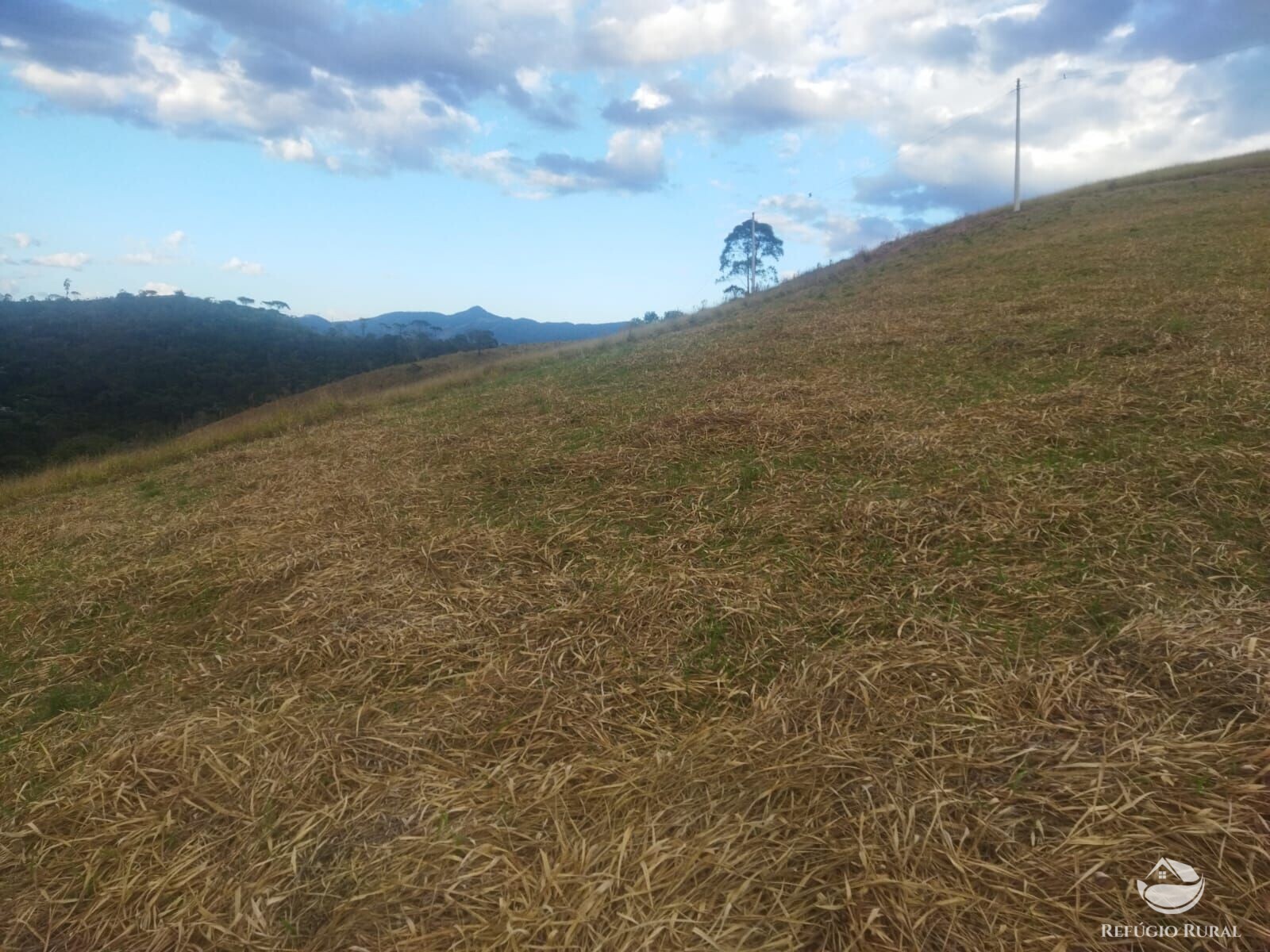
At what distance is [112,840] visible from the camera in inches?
102

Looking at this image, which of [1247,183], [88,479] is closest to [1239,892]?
[88,479]

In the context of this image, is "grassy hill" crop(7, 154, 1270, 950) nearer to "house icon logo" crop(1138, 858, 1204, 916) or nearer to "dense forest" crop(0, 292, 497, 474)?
"house icon logo" crop(1138, 858, 1204, 916)

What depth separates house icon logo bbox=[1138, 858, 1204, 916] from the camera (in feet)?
6.41

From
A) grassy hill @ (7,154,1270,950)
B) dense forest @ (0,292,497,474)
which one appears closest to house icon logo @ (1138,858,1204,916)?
grassy hill @ (7,154,1270,950)

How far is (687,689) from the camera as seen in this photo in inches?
127

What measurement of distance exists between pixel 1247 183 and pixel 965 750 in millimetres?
31709

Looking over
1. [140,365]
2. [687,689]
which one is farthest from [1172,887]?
[140,365]

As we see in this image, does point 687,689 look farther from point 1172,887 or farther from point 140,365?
point 140,365

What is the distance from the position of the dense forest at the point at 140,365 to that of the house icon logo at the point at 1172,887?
92.0 ft

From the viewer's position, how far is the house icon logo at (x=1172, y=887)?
6.41ft

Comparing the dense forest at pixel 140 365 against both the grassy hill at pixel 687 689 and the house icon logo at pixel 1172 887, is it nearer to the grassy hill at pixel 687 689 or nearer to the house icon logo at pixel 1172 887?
the grassy hill at pixel 687 689

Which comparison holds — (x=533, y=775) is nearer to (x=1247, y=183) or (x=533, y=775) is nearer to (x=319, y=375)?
(x=1247, y=183)

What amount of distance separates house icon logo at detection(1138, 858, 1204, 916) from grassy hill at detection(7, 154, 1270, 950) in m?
0.03

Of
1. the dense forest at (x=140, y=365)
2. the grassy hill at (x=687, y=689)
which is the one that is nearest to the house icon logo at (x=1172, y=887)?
the grassy hill at (x=687, y=689)
